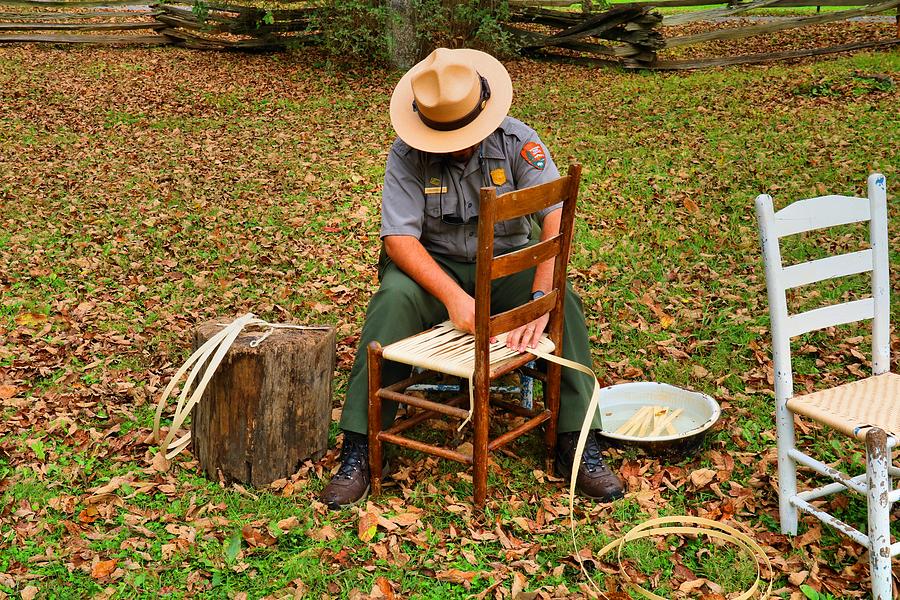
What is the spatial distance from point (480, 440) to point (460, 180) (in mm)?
1227

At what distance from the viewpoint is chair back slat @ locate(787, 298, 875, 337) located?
3221mm

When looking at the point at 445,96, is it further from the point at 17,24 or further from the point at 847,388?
the point at 17,24

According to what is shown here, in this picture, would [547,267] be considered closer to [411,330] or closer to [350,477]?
[411,330]

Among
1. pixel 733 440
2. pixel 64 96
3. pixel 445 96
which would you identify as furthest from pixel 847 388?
pixel 64 96

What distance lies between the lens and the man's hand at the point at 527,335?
11.7 ft

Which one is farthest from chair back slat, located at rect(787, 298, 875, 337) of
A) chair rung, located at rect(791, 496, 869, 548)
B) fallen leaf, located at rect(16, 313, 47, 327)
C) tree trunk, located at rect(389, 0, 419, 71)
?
tree trunk, located at rect(389, 0, 419, 71)

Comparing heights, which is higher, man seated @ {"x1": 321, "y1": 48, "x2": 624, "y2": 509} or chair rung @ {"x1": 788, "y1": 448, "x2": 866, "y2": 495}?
man seated @ {"x1": 321, "y1": 48, "x2": 624, "y2": 509}

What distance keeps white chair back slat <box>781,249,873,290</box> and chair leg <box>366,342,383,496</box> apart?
1624mm

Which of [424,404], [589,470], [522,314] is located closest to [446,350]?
[424,404]

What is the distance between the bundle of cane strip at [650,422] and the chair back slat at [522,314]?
966 millimetres

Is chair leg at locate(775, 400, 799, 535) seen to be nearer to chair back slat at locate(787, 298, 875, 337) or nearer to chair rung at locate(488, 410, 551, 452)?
chair back slat at locate(787, 298, 875, 337)

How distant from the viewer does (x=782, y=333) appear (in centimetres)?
319

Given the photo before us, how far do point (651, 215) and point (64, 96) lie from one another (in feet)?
27.0

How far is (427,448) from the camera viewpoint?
3596 mm
